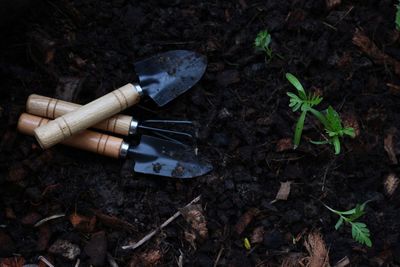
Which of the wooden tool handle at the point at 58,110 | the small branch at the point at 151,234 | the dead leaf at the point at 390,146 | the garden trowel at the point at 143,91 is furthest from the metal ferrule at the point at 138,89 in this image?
the dead leaf at the point at 390,146

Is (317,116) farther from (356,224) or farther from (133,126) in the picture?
(133,126)

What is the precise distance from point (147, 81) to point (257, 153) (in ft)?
1.66

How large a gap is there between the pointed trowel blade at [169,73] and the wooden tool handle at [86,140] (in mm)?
242

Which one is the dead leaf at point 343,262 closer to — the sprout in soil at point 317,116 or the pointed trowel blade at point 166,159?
the sprout in soil at point 317,116

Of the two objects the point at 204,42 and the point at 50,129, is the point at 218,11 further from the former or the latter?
the point at 50,129

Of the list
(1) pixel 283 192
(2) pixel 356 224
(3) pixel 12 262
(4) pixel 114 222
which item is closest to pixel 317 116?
(1) pixel 283 192

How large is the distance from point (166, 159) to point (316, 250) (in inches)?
25.5

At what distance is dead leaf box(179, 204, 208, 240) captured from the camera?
1922mm

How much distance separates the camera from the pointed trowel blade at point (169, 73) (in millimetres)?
2057

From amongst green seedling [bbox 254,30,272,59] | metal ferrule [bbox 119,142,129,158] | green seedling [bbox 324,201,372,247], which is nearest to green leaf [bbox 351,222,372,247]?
green seedling [bbox 324,201,372,247]

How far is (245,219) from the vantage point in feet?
6.41

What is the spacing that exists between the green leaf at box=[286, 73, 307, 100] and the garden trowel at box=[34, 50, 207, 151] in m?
0.34

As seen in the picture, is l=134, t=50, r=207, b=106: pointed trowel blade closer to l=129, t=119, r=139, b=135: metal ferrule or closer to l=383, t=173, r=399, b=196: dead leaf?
l=129, t=119, r=139, b=135: metal ferrule

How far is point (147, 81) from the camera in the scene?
2.06m
